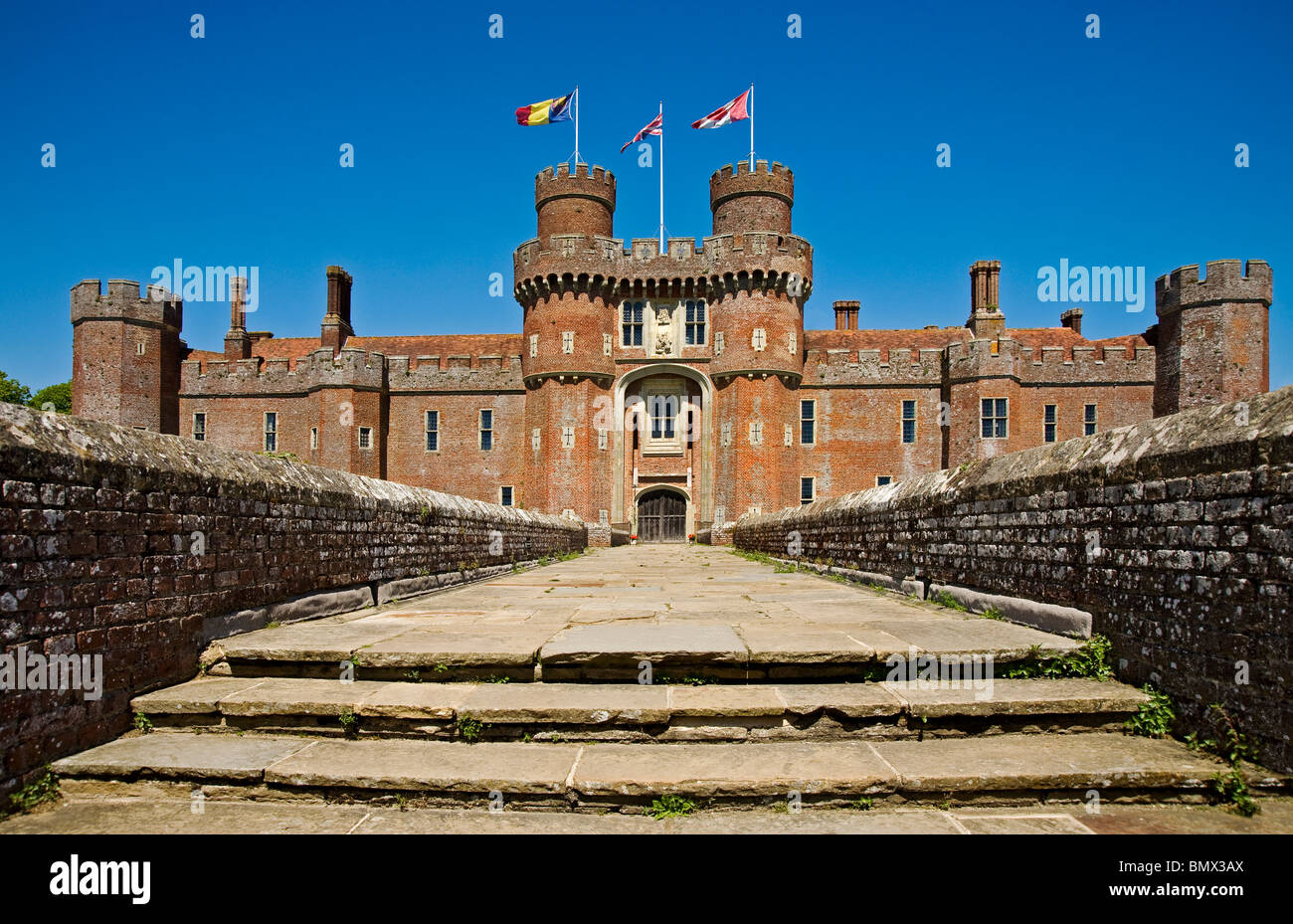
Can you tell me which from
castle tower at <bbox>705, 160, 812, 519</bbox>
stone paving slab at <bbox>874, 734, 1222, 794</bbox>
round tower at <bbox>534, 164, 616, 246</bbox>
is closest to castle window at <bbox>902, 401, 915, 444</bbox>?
castle tower at <bbox>705, 160, 812, 519</bbox>

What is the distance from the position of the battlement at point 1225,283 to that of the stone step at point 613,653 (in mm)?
34266

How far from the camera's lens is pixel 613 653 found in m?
4.77

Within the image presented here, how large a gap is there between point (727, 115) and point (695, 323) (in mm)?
8834

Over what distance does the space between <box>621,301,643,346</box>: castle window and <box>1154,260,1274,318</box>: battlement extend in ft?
74.1

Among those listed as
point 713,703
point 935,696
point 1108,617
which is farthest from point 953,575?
point 713,703

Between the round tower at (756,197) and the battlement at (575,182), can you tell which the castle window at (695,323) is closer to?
the round tower at (756,197)

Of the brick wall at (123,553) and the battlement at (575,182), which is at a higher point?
the battlement at (575,182)

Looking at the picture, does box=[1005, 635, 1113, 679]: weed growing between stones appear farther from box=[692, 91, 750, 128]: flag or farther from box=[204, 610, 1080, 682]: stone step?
box=[692, 91, 750, 128]: flag

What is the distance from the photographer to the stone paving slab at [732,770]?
347cm

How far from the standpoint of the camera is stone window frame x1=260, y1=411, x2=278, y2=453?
40.2 metres

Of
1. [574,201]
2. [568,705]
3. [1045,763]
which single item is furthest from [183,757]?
[574,201]

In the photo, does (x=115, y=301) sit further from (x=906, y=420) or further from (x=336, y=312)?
(x=906, y=420)

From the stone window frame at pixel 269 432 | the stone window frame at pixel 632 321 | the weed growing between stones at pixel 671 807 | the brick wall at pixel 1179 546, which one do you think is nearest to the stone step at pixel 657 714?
the brick wall at pixel 1179 546

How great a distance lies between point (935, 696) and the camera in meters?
4.27
